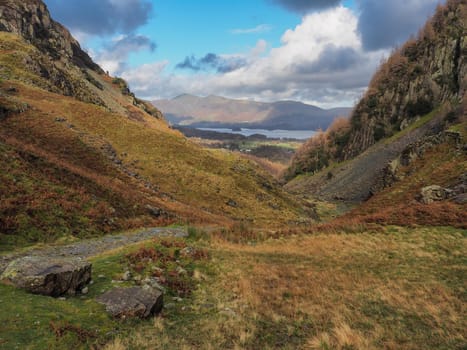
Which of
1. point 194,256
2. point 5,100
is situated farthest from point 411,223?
point 5,100

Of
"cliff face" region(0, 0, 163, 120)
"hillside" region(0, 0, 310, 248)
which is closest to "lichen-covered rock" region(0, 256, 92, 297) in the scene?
"hillside" region(0, 0, 310, 248)

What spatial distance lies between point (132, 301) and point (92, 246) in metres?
10.2

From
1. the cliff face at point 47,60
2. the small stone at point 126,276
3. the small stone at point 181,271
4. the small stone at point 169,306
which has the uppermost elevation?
the cliff face at point 47,60

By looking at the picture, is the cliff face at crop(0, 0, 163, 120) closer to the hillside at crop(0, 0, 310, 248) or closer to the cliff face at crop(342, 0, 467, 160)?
the hillside at crop(0, 0, 310, 248)

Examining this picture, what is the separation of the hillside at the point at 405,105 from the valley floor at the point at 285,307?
56.0m

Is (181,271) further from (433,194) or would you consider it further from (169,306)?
(433,194)

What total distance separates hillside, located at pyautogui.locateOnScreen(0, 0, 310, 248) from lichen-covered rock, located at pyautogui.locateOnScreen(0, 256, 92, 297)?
8.20 metres

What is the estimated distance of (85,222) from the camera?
22.4 m

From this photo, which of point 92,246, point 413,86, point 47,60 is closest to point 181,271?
point 92,246

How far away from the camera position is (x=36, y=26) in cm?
9662

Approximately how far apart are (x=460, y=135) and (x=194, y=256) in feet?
132

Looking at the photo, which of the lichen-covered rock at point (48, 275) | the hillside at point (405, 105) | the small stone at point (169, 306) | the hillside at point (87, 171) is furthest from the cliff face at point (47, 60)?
the hillside at point (405, 105)

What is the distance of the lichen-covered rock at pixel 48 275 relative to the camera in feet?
32.8

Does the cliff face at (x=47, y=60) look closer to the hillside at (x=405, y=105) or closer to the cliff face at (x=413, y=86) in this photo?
the hillside at (x=405, y=105)
